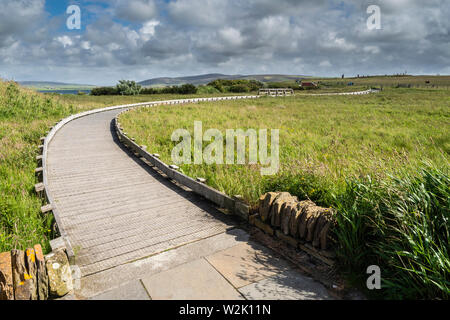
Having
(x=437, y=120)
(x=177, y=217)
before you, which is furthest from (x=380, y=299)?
(x=437, y=120)

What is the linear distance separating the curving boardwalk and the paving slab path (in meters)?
0.01

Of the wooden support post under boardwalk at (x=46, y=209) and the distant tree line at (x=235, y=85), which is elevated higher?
the distant tree line at (x=235, y=85)

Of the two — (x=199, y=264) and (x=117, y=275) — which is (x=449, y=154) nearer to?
(x=199, y=264)

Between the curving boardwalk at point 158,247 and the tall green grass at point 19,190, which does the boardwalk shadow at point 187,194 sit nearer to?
the curving boardwalk at point 158,247

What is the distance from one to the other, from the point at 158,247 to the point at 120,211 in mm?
1986

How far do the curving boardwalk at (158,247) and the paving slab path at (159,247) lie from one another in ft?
0.04

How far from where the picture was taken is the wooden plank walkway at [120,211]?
4949 mm

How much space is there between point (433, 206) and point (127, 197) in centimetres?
635

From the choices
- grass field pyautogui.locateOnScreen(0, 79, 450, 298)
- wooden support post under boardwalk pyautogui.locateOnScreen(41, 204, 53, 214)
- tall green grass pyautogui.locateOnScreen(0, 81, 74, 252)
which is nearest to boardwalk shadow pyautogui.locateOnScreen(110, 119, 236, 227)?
grass field pyautogui.locateOnScreen(0, 79, 450, 298)

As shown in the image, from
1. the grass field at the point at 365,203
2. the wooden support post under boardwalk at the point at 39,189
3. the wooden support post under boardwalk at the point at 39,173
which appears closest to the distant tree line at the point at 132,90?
the grass field at the point at 365,203

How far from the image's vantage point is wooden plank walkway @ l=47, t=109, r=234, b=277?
495cm

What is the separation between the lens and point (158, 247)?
16.3ft
